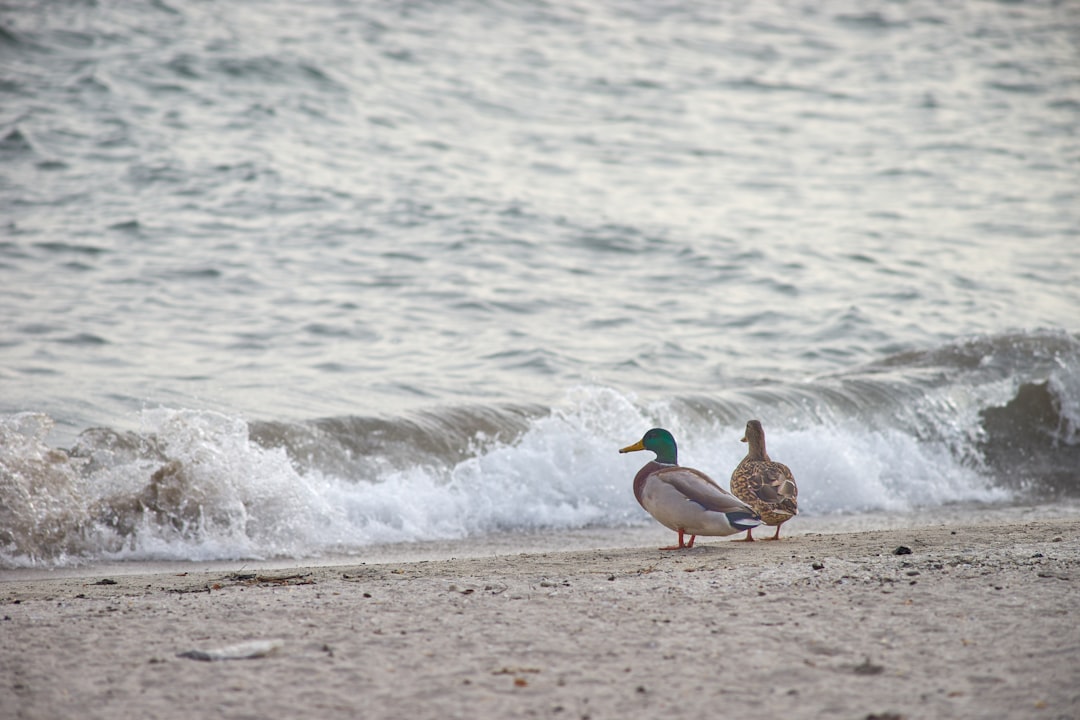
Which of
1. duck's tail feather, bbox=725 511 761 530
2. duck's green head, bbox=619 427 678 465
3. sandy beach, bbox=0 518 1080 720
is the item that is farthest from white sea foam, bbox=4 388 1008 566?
duck's tail feather, bbox=725 511 761 530

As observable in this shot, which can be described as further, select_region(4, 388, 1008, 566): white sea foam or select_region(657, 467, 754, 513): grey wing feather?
select_region(4, 388, 1008, 566): white sea foam

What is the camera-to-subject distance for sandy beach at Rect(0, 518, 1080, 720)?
365 cm

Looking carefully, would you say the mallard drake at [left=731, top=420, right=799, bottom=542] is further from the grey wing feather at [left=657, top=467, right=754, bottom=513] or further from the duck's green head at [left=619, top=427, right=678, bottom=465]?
the duck's green head at [left=619, top=427, right=678, bottom=465]

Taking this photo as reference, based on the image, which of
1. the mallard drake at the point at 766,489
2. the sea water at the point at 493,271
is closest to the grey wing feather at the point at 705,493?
the mallard drake at the point at 766,489

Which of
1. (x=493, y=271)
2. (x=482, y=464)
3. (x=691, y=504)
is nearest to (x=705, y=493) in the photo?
(x=691, y=504)

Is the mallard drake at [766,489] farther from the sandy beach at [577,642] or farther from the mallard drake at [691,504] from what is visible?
the sandy beach at [577,642]

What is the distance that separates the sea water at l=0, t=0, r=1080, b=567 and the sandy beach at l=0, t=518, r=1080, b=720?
2.28m

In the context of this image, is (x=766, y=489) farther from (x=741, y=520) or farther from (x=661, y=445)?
(x=661, y=445)

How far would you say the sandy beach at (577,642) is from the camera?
3652 millimetres

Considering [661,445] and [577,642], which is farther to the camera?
[661,445]

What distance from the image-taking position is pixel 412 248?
13.8 metres

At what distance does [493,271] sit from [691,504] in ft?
25.2

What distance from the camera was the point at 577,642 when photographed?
4.22 m

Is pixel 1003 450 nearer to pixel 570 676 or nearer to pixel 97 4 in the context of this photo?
pixel 570 676
